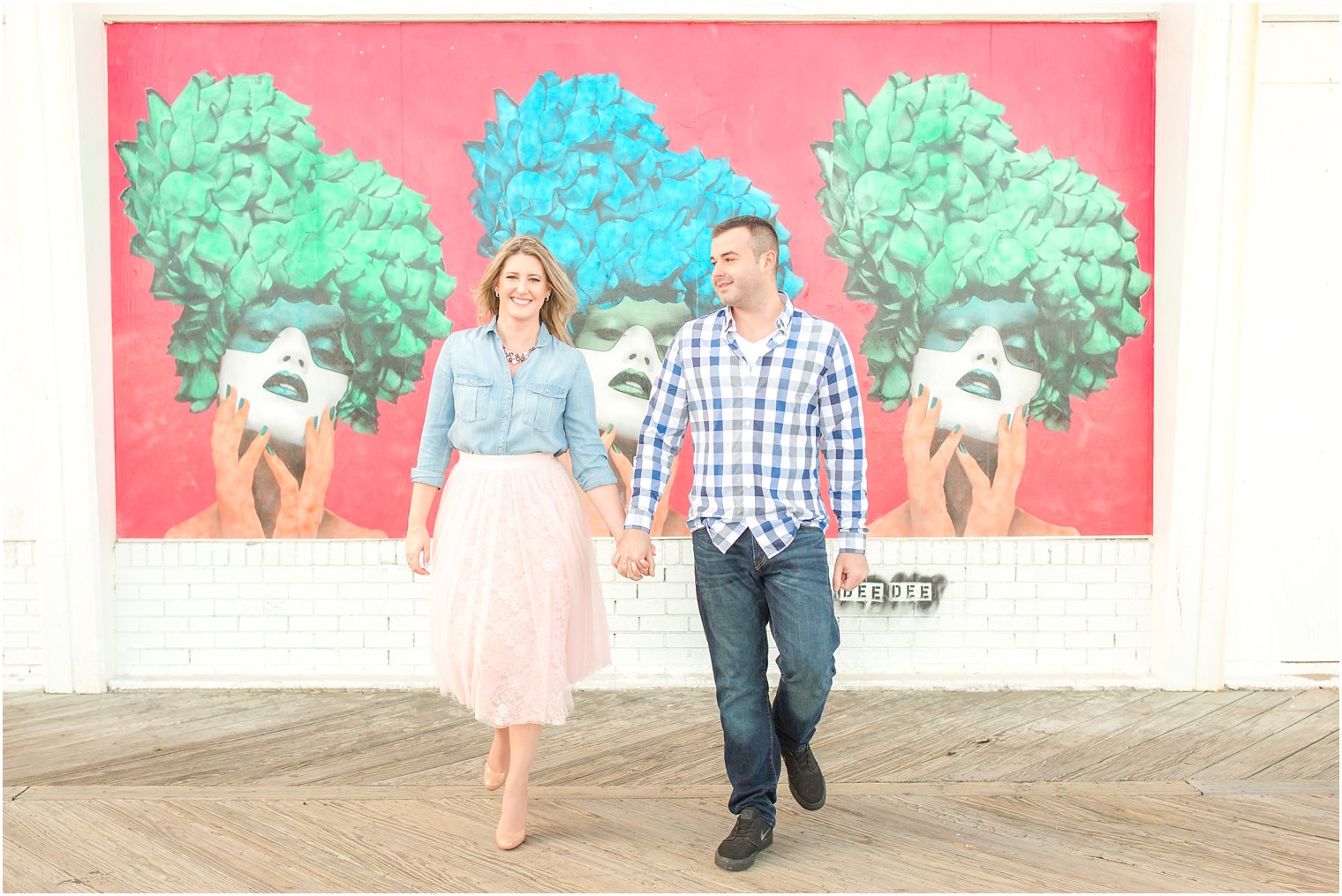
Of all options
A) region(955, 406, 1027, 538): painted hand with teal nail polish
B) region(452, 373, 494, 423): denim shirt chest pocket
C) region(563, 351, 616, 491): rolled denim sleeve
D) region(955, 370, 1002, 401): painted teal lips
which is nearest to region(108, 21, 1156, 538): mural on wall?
region(955, 370, 1002, 401): painted teal lips

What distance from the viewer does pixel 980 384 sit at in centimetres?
513

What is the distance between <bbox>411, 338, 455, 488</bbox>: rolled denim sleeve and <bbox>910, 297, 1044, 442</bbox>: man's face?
253cm

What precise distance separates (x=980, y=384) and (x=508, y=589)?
2.82 metres

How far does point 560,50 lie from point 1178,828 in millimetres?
4082

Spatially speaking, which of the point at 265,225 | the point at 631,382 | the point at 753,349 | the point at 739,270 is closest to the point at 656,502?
the point at 753,349

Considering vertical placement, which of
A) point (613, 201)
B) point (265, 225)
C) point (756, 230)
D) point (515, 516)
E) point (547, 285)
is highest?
point (613, 201)

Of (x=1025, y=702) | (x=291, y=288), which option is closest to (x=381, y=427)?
(x=291, y=288)

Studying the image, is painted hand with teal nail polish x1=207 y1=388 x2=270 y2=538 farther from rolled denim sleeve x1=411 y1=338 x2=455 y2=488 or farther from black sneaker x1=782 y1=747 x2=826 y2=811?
black sneaker x1=782 y1=747 x2=826 y2=811

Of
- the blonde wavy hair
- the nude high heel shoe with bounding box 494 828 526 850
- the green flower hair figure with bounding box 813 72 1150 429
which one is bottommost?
the nude high heel shoe with bounding box 494 828 526 850

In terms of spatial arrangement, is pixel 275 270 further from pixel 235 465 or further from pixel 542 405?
pixel 542 405

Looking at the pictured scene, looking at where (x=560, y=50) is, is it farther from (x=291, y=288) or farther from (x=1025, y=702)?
(x=1025, y=702)

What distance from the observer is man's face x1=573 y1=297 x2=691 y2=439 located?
16.7 ft

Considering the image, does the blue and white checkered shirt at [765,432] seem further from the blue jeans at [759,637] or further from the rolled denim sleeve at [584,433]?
the rolled denim sleeve at [584,433]

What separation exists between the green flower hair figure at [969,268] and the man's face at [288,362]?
242 cm
